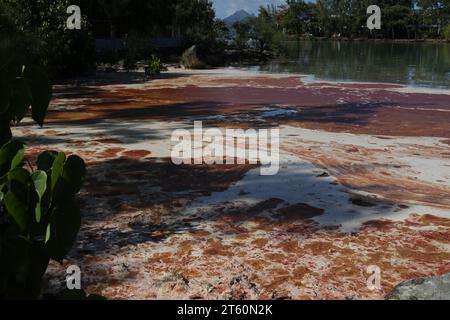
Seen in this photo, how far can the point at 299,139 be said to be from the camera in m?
9.17

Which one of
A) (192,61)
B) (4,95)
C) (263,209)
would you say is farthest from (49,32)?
(4,95)

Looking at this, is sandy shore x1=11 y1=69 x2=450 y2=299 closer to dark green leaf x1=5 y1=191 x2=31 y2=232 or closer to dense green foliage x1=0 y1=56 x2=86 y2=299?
dense green foliage x1=0 y1=56 x2=86 y2=299

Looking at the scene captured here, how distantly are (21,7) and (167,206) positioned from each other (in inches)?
615

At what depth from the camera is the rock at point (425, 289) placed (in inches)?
119

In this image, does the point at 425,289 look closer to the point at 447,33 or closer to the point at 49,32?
the point at 49,32

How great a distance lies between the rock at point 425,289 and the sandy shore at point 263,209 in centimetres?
42

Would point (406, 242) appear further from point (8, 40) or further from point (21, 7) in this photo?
point (21, 7)

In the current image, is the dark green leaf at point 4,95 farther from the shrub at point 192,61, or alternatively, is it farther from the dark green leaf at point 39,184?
the shrub at point 192,61

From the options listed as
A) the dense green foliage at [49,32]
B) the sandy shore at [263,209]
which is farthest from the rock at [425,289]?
the dense green foliage at [49,32]

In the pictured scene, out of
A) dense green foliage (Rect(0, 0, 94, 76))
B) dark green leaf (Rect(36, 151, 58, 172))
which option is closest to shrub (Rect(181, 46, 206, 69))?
dense green foliage (Rect(0, 0, 94, 76))

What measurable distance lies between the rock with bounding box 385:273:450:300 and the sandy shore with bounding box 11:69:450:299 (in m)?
0.42

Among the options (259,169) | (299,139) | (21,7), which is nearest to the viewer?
(259,169)
